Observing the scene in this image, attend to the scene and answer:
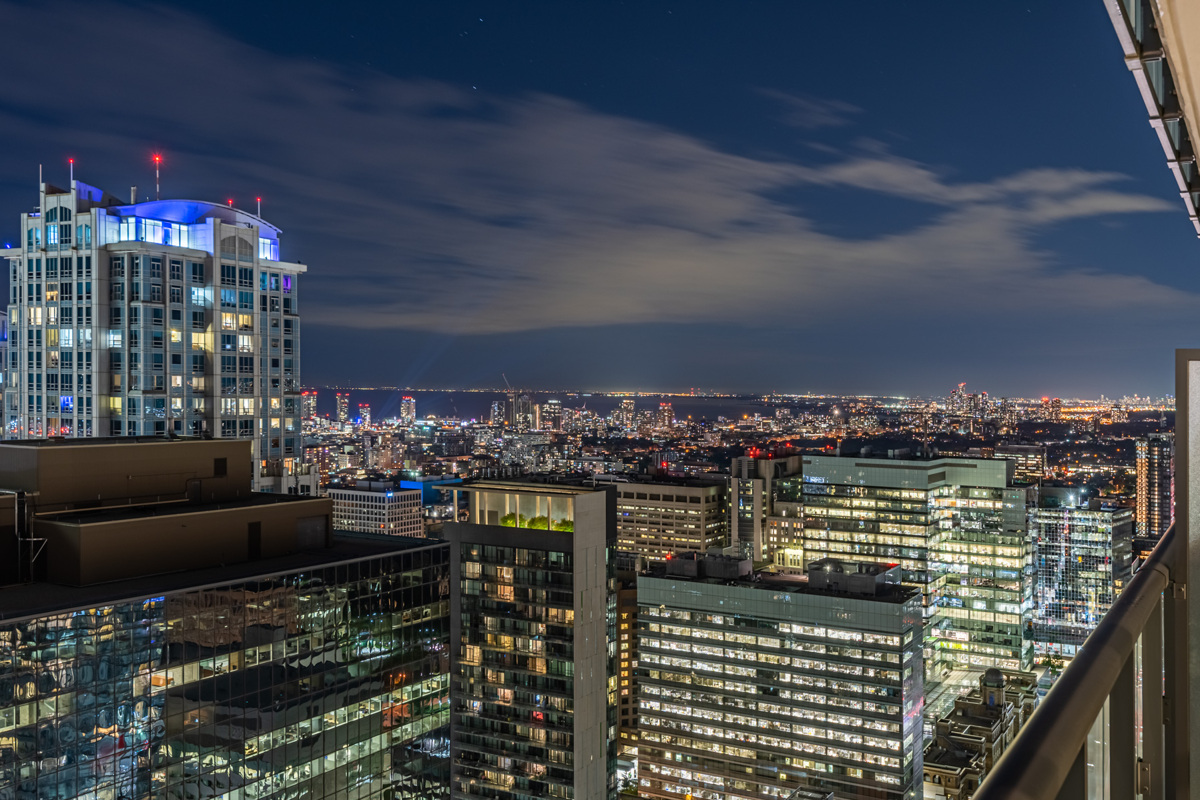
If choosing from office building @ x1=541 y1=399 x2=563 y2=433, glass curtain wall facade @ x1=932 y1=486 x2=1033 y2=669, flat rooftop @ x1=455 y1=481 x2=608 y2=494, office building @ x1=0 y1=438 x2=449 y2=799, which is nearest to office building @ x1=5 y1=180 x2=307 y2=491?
office building @ x1=0 y1=438 x2=449 y2=799

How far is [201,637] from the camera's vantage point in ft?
31.3

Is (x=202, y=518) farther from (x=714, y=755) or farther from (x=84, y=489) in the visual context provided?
(x=714, y=755)

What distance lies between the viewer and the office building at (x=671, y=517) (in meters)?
67.0

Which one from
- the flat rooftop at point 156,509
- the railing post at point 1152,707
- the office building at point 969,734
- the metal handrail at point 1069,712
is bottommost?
the office building at point 969,734

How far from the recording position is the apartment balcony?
98cm

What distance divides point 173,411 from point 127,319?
1941 mm

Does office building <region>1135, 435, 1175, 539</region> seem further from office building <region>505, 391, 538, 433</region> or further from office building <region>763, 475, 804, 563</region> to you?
office building <region>505, 391, 538, 433</region>

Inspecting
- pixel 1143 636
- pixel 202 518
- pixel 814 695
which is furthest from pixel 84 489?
pixel 814 695

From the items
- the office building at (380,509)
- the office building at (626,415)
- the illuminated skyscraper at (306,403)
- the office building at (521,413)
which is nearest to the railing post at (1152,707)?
the illuminated skyscraper at (306,403)

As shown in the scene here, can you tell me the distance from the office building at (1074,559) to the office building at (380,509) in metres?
47.0

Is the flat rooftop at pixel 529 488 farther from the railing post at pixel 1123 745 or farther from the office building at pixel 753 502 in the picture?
the office building at pixel 753 502

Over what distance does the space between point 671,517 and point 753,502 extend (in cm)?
758

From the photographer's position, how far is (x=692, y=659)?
3925 cm

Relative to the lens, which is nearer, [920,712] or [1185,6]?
[1185,6]
